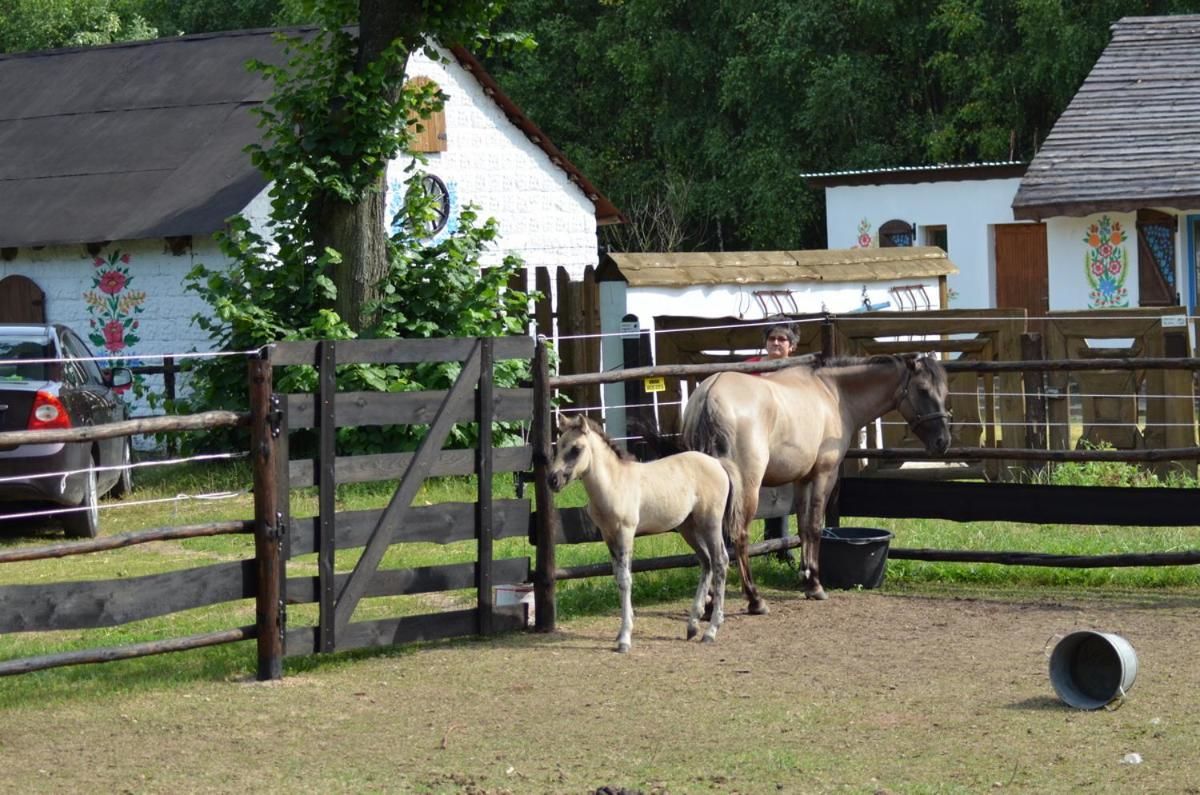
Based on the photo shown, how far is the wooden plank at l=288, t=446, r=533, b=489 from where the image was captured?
28.6 feet

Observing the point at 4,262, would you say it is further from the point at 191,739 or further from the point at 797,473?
the point at 191,739

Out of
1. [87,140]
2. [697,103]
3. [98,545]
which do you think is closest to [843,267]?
[87,140]

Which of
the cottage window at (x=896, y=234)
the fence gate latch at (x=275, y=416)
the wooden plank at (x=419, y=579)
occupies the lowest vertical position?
the wooden plank at (x=419, y=579)

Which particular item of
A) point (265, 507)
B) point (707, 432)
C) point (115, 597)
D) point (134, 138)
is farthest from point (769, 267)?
point (115, 597)

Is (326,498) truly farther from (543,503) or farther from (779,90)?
(779,90)

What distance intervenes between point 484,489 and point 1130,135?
17276 mm

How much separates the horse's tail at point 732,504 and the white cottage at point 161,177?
10703mm

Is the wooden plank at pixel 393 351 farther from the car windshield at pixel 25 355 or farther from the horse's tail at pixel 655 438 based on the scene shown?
the car windshield at pixel 25 355

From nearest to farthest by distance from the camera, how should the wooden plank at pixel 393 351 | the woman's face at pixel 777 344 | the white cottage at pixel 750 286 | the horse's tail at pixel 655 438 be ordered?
the wooden plank at pixel 393 351 → the horse's tail at pixel 655 438 → the woman's face at pixel 777 344 → the white cottage at pixel 750 286

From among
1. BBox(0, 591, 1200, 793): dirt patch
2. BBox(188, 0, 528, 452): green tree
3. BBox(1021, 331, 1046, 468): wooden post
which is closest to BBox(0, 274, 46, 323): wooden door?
BBox(188, 0, 528, 452): green tree

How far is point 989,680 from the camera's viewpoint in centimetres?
843

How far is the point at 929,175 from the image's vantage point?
28.4m

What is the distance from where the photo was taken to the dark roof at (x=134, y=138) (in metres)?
20.8

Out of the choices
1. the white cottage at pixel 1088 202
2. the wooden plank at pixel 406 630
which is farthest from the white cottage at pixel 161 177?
the wooden plank at pixel 406 630
